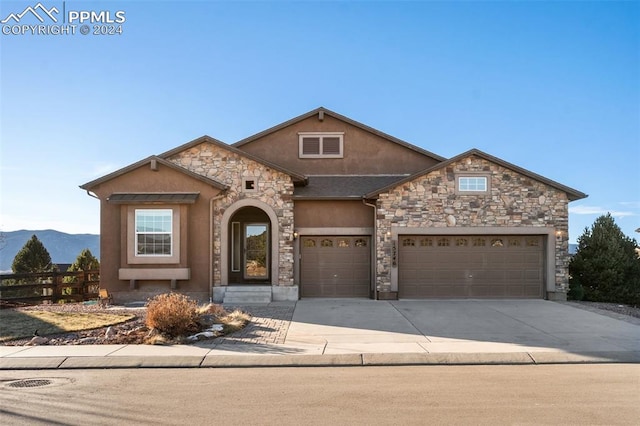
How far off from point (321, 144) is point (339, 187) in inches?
108

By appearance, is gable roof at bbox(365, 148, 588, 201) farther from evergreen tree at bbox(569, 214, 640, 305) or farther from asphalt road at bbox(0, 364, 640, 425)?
asphalt road at bbox(0, 364, 640, 425)

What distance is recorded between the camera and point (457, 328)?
11648 millimetres

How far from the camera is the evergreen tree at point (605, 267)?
1794 cm

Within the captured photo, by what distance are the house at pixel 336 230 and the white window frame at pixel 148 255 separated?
35 mm

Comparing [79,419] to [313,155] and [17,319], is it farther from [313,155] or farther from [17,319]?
[313,155]

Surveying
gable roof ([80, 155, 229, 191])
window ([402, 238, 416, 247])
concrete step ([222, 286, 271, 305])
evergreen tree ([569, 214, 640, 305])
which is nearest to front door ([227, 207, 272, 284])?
concrete step ([222, 286, 271, 305])

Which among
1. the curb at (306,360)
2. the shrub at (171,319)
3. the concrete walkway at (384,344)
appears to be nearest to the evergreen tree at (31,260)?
the concrete walkway at (384,344)

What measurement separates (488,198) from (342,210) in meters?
5.33

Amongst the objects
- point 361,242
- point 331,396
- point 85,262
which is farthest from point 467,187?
point 85,262

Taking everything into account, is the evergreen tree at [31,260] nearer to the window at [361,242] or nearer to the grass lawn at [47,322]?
the grass lawn at [47,322]

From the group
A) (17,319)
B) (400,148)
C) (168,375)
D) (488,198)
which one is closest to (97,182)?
(17,319)

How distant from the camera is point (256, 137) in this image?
20.3 m

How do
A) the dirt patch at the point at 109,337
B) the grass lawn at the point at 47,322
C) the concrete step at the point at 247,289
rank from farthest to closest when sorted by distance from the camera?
the concrete step at the point at 247,289, the grass lawn at the point at 47,322, the dirt patch at the point at 109,337

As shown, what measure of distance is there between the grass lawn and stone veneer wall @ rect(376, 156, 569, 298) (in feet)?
29.6
